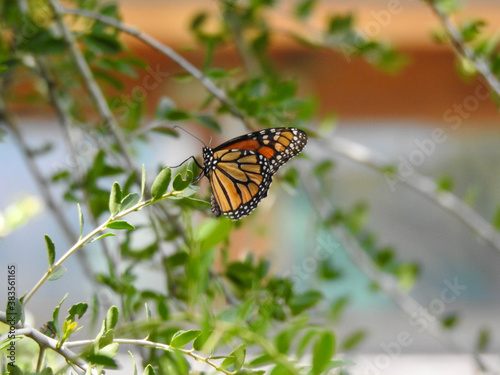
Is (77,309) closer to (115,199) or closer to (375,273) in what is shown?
(115,199)

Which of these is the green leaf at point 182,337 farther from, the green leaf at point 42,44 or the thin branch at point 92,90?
the green leaf at point 42,44

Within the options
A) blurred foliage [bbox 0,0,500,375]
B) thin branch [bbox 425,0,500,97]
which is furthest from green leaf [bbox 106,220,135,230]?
thin branch [bbox 425,0,500,97]

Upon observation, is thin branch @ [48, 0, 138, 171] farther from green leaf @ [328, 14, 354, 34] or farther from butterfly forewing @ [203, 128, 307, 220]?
green leaf @ [328, 14, 354, 34]

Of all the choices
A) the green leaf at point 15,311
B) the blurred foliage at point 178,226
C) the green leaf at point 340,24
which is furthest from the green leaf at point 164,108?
the green leaf at point 340,24

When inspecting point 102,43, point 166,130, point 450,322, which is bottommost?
point 450,322

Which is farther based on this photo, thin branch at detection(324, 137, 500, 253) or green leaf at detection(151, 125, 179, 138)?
thin branch at detection(324, 137, 500, 253)

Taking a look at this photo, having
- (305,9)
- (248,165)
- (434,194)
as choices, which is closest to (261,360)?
(248,165)
